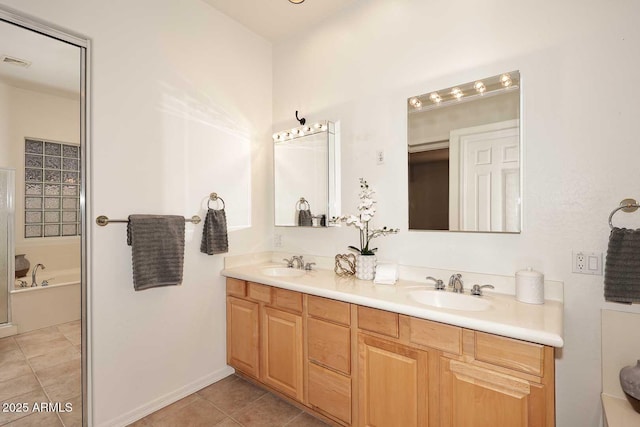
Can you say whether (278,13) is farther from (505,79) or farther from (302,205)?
(505,79)

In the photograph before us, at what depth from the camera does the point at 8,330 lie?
1.59 meters

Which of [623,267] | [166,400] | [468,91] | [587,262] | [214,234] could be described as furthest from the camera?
[214,234]

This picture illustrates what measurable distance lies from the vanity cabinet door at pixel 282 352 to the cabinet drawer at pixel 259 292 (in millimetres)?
73

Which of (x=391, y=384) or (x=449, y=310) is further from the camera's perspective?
(x=391, y=384)

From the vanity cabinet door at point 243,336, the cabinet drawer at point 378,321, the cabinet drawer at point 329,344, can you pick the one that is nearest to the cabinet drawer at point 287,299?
the cabinet drawer at point 329,344

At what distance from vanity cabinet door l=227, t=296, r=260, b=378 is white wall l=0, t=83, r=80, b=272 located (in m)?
1.07

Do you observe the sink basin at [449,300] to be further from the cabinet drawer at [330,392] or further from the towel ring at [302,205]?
the towel ring at [302,205]

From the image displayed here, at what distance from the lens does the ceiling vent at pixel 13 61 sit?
156cm

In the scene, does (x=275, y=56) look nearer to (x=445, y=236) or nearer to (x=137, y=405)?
(x=445, y=236)

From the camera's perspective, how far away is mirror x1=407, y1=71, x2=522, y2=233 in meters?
1.68

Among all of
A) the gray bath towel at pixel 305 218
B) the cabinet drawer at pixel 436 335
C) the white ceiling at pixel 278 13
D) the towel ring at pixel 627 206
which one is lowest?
the cabinet drawer at pixel 436 335

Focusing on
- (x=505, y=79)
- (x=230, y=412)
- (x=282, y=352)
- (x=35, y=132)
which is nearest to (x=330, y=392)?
(x=282, y=352)

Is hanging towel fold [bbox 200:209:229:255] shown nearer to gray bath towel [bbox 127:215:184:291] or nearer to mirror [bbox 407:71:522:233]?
gray bath towel [bbox 127:215:184:291]

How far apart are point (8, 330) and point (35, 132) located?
1050mm
